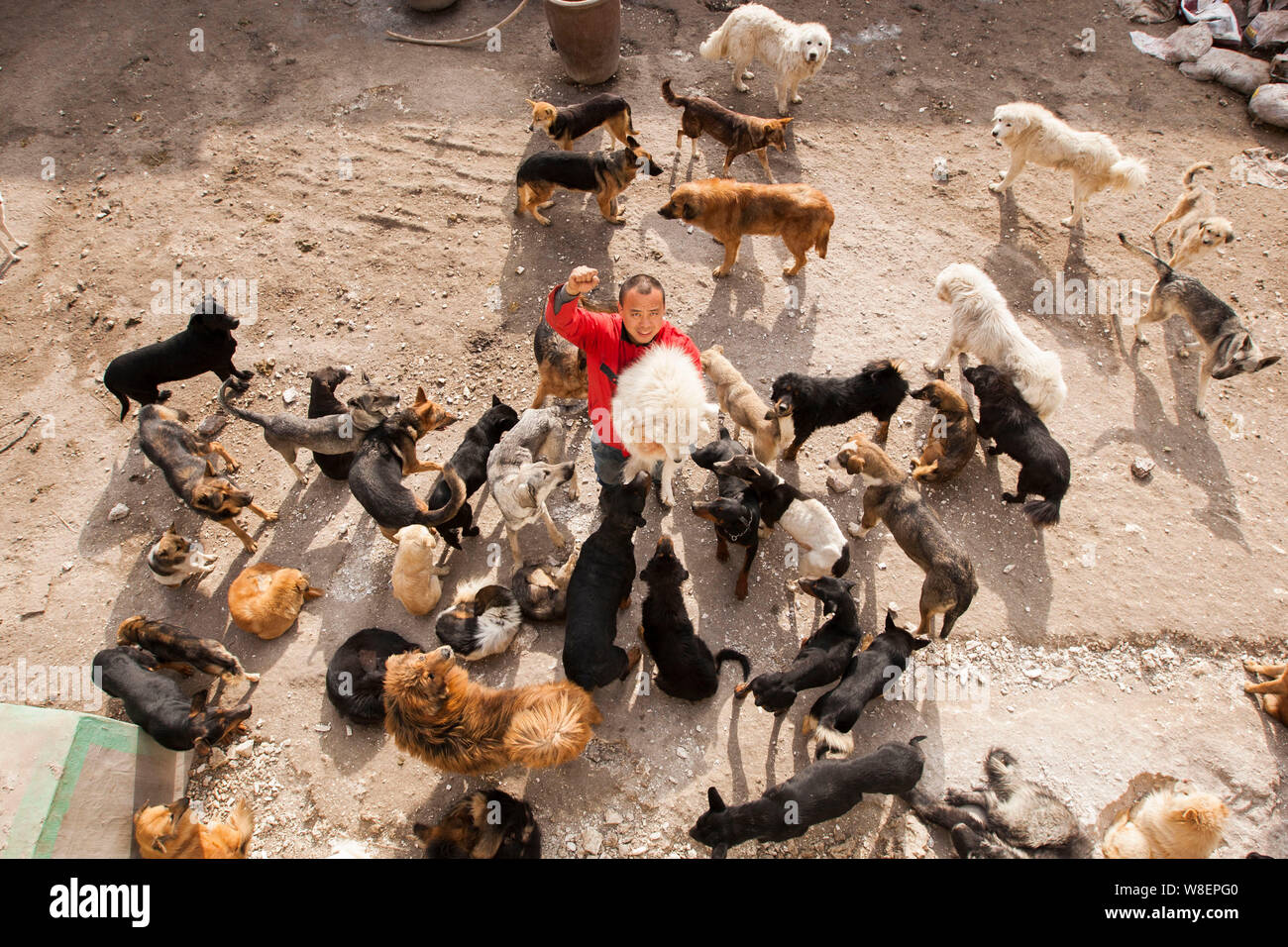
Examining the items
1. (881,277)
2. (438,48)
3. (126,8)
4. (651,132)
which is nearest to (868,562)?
(881,277)

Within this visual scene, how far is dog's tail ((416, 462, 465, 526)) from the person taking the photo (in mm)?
5090

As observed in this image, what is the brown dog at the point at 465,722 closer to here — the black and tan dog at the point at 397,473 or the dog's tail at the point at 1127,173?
the black and tan dog at the point at 397,473

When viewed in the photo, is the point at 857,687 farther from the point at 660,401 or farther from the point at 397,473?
the point at 397,473

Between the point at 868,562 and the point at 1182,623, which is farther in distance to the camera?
the point at 868,562

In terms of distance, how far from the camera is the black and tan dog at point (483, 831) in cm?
415

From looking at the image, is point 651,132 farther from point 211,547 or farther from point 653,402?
point 211,547

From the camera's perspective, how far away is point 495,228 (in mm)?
8000

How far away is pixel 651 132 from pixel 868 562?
664 cm

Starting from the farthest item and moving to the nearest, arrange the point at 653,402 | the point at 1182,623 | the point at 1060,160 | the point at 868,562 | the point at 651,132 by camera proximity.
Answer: the point at 651,132
the point at 1060,160
the point at 868,562
the point at 1182,623
the point at 653,402

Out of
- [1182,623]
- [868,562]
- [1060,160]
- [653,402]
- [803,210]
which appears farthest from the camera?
[1060,160]

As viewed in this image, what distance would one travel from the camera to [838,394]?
5789 mm

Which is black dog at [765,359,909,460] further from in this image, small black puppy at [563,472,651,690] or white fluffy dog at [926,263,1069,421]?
small black puppy at [563,472,651,690]

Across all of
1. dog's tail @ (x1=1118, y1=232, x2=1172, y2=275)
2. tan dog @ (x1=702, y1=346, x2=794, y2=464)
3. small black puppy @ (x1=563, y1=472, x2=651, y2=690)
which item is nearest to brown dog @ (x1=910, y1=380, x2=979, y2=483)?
tan dog @ (x1=702, y1=346, x2=794, y2=464)

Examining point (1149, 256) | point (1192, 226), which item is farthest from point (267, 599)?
point (1192, 226)
